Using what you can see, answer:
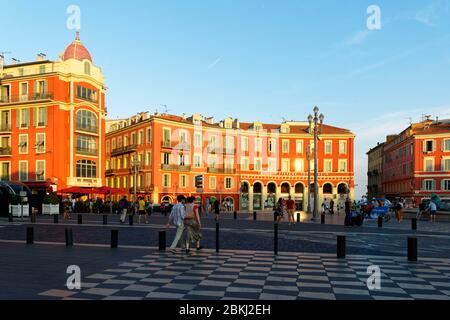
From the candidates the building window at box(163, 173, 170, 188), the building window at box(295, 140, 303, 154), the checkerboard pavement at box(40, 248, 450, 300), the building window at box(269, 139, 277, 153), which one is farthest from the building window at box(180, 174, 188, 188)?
Result: the checkerboard pavement at box(40, 248, 450, 300)

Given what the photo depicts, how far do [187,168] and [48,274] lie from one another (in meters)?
50.5

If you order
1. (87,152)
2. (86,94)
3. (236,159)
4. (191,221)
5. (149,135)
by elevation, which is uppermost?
(86,94)

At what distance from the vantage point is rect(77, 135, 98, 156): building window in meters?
48.5

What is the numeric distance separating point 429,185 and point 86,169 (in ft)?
157

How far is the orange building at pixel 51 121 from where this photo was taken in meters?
46.7

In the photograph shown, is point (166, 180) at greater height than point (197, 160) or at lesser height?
lesser

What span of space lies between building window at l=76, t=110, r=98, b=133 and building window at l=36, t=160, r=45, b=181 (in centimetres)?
547

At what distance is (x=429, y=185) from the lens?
208 feet

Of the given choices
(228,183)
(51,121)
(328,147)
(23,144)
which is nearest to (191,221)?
(51,121)

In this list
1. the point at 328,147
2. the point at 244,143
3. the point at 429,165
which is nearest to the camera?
the point at 429,165

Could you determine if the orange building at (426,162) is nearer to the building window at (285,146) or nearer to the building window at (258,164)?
the building window at (285,146)

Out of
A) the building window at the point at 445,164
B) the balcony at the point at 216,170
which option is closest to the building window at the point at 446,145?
the building window at the point at 445,164

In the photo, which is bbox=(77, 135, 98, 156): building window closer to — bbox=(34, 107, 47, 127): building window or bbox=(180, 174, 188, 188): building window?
bbox=(34, 107, 47, 127): building window

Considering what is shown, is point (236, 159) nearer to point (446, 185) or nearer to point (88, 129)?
point (88, 129)
